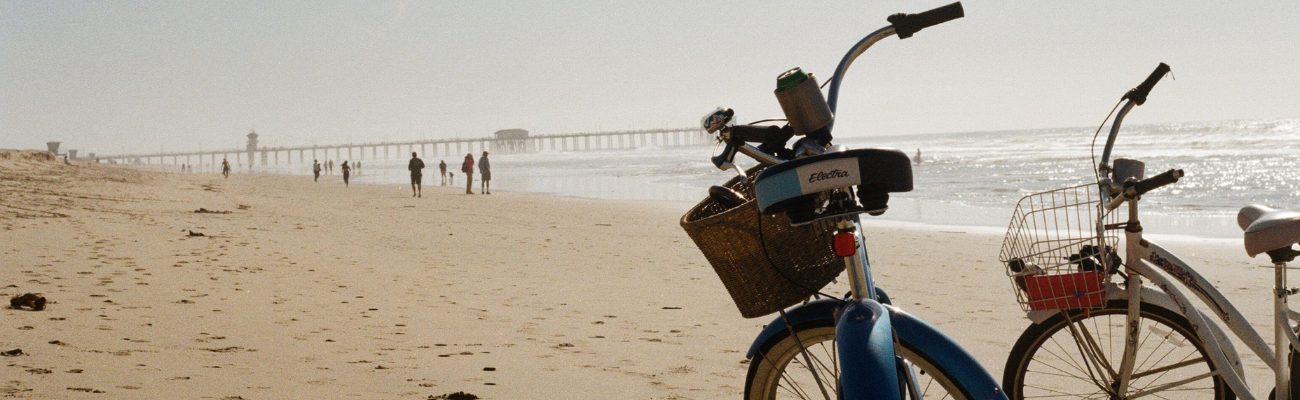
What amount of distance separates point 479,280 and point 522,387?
3.45 meters

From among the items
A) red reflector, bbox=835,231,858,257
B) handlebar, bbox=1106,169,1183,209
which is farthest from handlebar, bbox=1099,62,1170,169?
red reflector, bbox=835,231,858,257

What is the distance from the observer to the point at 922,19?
2.29 m

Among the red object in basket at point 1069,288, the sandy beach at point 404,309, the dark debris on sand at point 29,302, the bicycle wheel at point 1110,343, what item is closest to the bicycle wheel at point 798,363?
the red object in basket at point 1069,288

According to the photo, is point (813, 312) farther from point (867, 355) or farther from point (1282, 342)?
point (1282, 342)

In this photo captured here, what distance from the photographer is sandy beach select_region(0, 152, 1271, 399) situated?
414 cm

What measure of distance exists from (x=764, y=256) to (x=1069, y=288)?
101 centimetres

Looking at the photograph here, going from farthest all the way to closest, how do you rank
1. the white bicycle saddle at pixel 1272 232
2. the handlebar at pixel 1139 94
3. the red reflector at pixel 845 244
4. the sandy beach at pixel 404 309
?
the sandy beach at pixel 404 309 < the handlebar at pixel 1139 94 < the white bicycle saddle at pixel 1272 232 < the red reflector at pixel 845 244

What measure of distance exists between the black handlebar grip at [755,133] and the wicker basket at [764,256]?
0.68 ft

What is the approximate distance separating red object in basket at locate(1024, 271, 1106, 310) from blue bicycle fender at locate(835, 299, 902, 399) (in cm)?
98

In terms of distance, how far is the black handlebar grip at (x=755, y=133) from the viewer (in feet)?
7.34

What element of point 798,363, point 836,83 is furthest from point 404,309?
point 836,83

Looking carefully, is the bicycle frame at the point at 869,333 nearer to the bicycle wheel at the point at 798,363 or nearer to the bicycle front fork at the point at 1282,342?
the bicycle wheel at the point at 798,363

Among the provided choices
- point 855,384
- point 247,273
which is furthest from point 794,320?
point 247,273

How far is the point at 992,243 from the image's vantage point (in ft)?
35.1
